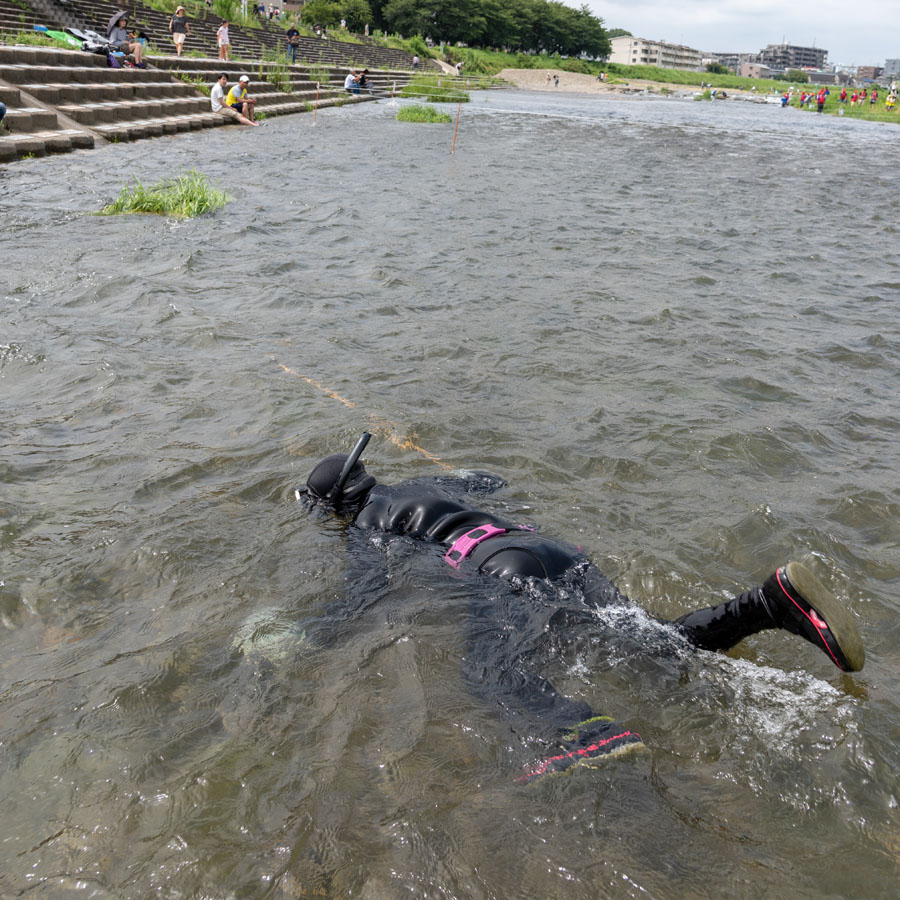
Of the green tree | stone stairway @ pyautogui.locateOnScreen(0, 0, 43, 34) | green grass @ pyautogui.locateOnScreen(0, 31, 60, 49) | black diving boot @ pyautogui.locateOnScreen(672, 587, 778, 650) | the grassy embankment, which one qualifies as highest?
the green tree

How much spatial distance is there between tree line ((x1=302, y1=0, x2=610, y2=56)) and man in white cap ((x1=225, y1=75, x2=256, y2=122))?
42586 mm

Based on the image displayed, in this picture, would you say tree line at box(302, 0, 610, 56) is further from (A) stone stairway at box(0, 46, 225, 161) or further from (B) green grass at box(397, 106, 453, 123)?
(A) stone stairway at box(0, 46, 225, 161)

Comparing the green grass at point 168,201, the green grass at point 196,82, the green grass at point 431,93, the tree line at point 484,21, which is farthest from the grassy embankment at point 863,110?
the green grass at point 168,201

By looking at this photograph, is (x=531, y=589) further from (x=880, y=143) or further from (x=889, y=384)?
(x=880, y=143)

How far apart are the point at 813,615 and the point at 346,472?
6.49ft

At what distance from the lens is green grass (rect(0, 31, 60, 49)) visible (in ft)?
56.6

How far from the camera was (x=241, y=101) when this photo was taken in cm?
2186

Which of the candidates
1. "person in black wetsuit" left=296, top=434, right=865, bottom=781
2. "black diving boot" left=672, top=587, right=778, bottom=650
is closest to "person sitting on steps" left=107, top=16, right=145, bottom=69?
"person in black wetsuit" left=296, top=434, right=865, bottom=781

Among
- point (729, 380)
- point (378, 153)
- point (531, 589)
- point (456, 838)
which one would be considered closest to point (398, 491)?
point (531, 589)

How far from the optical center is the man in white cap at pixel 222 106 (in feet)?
70.0

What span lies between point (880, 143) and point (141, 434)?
3313 centimetres

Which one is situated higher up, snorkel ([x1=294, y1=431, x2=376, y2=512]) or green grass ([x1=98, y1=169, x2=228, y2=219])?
snorkel ([x1=294, y1=431, x2=376, y2=512])

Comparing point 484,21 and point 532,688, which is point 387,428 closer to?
point 532,688

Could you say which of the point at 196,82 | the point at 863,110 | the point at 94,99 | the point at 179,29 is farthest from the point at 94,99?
the point at 863,110
